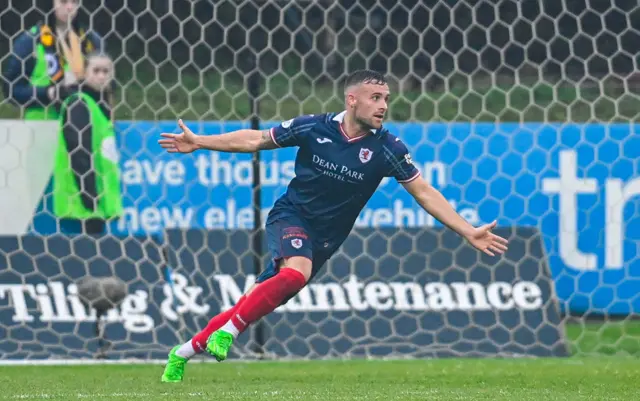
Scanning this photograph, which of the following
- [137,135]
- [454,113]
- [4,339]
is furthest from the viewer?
[454,113]

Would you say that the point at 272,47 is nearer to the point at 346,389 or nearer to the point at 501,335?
the point at 501,335

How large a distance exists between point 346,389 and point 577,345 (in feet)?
10.1

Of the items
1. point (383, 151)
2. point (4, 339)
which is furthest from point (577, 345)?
point (4, 339)

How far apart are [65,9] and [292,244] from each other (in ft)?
10.6

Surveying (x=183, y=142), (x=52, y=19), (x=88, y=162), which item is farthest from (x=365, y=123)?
(x=52, y=19)

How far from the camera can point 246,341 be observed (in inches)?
319

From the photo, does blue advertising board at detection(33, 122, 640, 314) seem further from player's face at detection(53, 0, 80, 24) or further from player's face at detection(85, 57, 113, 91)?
player's face at detection(53, 0, 80, 24)

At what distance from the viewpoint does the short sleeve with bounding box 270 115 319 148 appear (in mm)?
6426

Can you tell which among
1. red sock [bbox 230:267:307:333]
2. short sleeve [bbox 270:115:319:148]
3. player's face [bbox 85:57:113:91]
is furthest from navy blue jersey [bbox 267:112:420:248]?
player's face [bbox 85:57:113:91]

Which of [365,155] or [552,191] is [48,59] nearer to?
[365,155]

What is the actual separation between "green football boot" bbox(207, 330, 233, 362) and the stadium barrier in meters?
2.14

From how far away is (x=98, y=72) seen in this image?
8633 mm

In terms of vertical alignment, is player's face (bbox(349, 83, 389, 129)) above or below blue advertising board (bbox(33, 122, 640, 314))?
above

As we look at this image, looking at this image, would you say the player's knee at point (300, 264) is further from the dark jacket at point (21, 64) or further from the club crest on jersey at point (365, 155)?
the dark jacket at point (21, 64)
